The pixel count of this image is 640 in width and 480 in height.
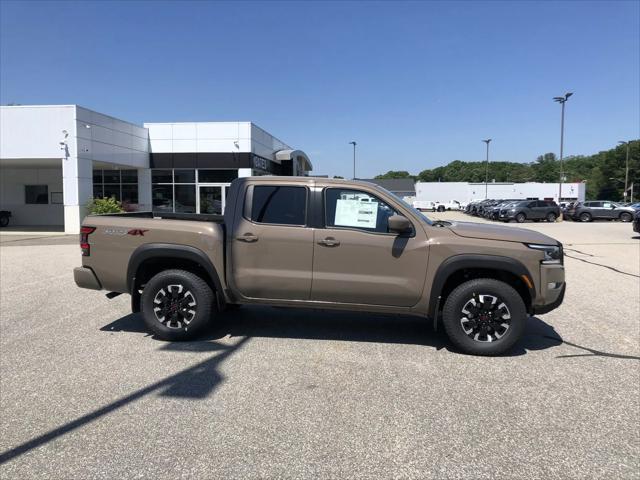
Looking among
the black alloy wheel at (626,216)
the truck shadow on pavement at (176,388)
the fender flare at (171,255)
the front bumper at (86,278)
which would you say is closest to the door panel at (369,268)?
the fender flare at (171,255)

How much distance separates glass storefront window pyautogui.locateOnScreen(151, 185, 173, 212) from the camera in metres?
27.7

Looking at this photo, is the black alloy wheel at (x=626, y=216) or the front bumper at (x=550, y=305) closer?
the front bumper at (x=550, y=305)

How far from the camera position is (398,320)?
6758mm

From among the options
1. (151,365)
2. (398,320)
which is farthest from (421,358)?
(151,365)

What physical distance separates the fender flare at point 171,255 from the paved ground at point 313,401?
80 cm

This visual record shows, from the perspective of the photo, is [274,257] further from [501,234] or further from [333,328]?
[501,234]

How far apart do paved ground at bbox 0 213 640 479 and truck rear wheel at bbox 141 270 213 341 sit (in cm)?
18

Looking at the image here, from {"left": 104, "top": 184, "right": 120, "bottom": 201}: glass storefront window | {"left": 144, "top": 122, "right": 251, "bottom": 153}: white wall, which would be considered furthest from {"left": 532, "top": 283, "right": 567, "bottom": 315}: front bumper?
{"left": 104, "top": 184, "right": 120, "bottom": 201}: glass storefront window

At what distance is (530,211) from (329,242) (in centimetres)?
3447

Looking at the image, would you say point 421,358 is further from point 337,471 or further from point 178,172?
point 178,172

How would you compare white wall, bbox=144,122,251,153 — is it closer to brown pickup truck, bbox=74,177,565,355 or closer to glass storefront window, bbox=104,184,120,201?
glass storefront window, bbox=104,184,120,201

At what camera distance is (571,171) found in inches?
6014

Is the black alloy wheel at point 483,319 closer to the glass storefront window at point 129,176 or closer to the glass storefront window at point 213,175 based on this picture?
the glass storefront window at point 213,175

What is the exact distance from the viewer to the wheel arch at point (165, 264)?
5535mm
